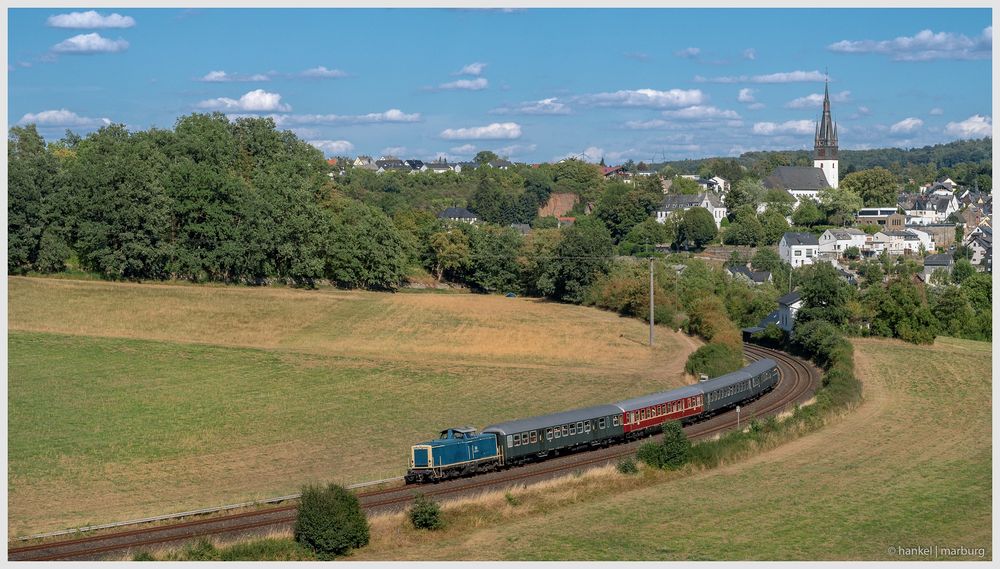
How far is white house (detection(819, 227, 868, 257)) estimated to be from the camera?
5743 inches

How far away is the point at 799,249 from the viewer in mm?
140125

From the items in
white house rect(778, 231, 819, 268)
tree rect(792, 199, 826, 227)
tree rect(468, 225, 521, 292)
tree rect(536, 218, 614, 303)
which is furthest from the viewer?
tree rect(792, 199, 826, 227)

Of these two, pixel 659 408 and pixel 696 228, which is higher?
pixel 696 228

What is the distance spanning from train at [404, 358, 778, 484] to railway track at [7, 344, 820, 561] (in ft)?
1.31

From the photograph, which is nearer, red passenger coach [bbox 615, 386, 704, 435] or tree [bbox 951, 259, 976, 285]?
red passenger coach [bbox 615, 386, 704, 435]

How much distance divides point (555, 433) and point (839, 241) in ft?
382

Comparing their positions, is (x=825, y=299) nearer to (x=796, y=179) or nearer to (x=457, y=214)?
(x=457, y=214)

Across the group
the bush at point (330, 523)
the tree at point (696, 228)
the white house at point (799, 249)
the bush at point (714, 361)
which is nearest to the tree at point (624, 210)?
the tree at point (696, 228)

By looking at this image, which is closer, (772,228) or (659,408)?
(659,408)

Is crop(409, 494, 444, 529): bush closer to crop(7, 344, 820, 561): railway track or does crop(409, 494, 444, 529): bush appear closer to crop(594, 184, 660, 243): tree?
crop(7, 344, 820, 561): railway track

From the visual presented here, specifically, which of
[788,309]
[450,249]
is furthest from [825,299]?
[450,249]

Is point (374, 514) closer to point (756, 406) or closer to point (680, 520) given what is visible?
point (680, 520)

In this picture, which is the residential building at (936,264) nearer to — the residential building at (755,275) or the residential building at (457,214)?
the residential building at (755,275)

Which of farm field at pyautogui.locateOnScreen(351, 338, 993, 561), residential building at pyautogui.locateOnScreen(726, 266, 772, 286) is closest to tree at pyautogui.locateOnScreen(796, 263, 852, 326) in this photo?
farm field at pyautogui.locateOnScreen(351, 338, 993, 561)
